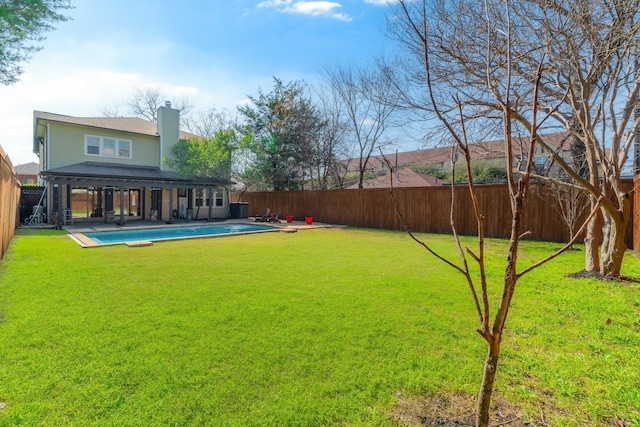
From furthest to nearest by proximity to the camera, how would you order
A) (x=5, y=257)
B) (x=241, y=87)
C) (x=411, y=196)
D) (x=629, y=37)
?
(x=241, y=87) → (x=411, y=196) → (x=5, y=257) → (x=629, y=37)

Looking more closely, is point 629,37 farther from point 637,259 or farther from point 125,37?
point 125,37

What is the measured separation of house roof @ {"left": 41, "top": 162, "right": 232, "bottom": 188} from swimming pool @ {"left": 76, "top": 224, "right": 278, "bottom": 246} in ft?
9.25

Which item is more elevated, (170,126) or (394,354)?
(170,126)

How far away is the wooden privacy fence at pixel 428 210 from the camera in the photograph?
1053 centimetres

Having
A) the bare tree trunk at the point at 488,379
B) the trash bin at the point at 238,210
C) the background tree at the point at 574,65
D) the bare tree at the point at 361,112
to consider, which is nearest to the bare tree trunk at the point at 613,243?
the background tree at the point at 574,65

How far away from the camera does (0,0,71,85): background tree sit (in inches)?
366

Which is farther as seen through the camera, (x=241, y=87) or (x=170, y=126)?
(x=241, y=87)

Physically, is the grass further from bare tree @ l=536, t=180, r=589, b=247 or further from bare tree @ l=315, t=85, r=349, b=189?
bare tree @ l=315, t=85, r=349, b=189

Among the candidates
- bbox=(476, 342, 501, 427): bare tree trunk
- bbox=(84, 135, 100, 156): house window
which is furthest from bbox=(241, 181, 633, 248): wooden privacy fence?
bbox=(84, 135, 100, 156): house window

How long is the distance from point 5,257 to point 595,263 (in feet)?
37.9

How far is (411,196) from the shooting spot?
46.1 ft

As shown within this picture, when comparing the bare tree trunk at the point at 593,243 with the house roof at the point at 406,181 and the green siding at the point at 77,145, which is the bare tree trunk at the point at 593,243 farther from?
the green siding at the point at 77,145

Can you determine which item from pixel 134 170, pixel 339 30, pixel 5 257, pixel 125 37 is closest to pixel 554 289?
pixel 339 30

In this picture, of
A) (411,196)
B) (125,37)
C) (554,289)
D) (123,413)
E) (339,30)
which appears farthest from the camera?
(411,196)
